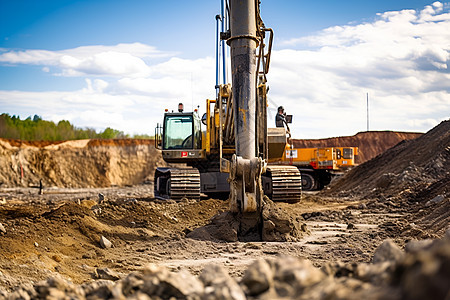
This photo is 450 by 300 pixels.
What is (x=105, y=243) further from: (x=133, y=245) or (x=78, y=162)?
(x=78, y=162)

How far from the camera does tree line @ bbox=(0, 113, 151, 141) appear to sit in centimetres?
3691

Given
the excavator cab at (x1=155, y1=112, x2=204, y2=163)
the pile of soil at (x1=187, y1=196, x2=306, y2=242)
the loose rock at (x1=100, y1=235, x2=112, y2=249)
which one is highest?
the excavator cab at (x1=155, y1=112, x2=204, y2=163)

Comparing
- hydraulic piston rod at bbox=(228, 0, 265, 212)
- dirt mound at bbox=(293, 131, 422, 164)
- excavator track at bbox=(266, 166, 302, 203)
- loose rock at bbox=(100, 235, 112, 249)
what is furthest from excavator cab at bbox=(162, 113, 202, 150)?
dirt mound at bbox=(293, 131, 422, 164)

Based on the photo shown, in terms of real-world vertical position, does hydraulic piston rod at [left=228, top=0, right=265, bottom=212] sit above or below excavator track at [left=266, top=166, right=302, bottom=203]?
above

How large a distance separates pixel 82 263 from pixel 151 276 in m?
3.51

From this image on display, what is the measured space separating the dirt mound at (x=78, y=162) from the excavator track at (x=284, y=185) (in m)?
24.4

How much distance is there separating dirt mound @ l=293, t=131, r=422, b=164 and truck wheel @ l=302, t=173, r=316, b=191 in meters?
26.2

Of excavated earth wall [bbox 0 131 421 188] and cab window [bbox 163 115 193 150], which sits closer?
cab window [bbox 163 115 193 150]

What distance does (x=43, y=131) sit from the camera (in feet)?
127

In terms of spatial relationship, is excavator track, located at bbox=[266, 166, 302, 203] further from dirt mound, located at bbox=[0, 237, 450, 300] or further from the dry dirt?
dirt mound, located at bbox=[0, 237, 450, 300]

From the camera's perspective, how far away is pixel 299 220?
30.4ft


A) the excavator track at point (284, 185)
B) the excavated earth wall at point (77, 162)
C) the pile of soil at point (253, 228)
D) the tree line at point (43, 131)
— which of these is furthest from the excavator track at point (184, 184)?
the tree line at point (43, 131)

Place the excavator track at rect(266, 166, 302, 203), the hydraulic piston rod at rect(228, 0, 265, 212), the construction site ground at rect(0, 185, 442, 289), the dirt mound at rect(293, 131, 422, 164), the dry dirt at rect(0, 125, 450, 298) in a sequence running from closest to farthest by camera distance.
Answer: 1. the construction site ground at rect(0, 185, 442, 289)
2. the dry dirt at rect(0, 125, 450, 298)
3. the hydraulic piston rod at rect(228, 0, 265, 212)
4. the excavator track at rect(266, 166, 302, 203)
5. the dirt mound at rect(293, 131, 422, 164)

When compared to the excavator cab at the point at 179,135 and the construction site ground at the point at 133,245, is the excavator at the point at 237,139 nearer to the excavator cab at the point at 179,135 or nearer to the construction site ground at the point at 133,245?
the excavator cab at the point at 179,135
